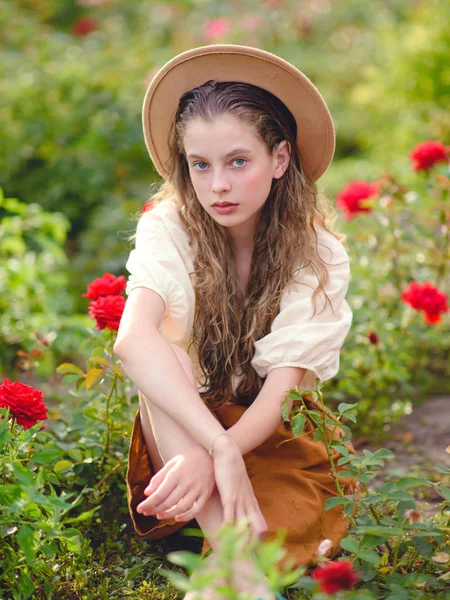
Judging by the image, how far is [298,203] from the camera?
230cm

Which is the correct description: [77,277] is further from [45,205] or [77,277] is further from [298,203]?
[298,203]

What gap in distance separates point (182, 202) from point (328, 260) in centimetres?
49

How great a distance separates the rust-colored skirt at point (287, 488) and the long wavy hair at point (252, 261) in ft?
0.47

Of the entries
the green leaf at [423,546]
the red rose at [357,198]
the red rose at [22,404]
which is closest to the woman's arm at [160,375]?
the red rose at [22,404]

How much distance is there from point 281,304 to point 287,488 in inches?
20.7

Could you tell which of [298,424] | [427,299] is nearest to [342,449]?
[298,424]

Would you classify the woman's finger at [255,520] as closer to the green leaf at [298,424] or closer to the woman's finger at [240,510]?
the woman's finger at [240,510]

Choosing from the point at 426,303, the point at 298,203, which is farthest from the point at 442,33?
the point at 298,203

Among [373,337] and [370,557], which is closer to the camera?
[370,557]

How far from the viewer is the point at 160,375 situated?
74.9 inches

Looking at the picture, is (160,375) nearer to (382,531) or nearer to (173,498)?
(173,498)

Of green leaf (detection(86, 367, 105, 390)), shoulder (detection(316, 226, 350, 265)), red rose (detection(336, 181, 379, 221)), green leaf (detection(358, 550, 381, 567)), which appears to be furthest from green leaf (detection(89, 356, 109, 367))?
red rose (detection(336, 181, 379, 221))

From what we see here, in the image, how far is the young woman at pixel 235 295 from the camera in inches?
75.6

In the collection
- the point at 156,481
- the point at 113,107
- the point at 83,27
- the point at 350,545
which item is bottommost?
the point at 350,545
